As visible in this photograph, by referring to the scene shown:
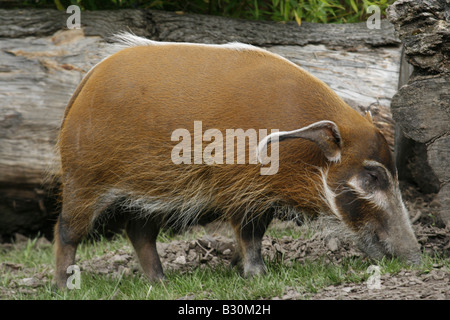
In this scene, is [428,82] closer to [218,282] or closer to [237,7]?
[218,282]

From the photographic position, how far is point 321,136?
413cm

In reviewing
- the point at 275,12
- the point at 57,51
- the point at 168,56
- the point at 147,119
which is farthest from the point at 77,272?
the point at 275,12

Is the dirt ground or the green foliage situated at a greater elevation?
the green foliage

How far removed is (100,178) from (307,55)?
2.64 metres

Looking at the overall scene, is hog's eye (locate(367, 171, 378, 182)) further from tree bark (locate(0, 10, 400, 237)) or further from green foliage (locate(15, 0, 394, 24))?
green foliage (locate(15, 0, 394, 24))

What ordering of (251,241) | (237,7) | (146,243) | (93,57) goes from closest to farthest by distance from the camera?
(251,241), (146,243), (93,57), (237,7)

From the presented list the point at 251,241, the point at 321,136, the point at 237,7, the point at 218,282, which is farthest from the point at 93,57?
the point at 321,136

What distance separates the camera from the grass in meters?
4.07

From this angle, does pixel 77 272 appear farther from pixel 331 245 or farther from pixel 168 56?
pixel 331 245

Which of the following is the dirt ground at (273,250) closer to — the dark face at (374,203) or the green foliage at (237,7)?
the dark face at (374,203)

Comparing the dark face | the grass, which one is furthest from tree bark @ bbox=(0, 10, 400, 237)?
the dark face

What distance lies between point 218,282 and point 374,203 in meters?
1.17

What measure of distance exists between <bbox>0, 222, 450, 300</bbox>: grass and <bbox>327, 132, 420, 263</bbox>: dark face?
138 mm

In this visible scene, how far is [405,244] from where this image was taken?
4.38m
